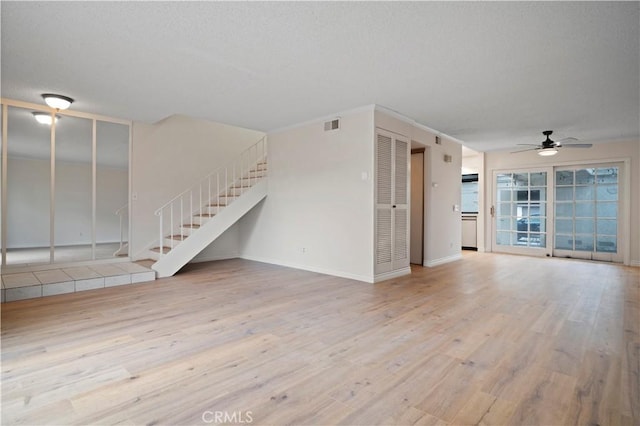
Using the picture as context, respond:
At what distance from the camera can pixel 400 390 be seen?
1909 mm

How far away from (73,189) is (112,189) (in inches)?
20.7

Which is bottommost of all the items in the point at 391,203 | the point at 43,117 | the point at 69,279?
the point at 69,279

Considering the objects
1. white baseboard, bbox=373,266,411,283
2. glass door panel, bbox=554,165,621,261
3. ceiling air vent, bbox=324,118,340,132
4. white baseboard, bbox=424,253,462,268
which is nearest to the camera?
white baseboard, bbox=373,266,411,283

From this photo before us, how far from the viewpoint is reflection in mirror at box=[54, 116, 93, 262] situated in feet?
16.4

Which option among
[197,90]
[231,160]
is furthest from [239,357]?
[231,160]

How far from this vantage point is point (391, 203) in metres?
5.06

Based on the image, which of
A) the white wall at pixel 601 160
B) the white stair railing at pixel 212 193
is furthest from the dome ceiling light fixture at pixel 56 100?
the white wall at pixel 601 160

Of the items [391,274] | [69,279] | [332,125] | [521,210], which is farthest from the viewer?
[521,210]

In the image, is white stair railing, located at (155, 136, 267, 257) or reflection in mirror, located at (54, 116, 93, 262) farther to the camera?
white stair railing, located at (155, 136, 267, 257)

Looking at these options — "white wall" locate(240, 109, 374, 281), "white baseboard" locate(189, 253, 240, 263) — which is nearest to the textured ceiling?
"white wall" locate(240, 109, 374, 281)

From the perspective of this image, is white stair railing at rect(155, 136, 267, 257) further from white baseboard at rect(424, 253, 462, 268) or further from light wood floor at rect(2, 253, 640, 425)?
white baseboard at rect(424, 253, 462, 268)

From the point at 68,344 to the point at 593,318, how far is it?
4769mm

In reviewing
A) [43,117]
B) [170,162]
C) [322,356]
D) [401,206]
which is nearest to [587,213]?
[401,206]

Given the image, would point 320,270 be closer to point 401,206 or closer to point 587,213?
point 401,206
